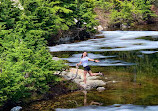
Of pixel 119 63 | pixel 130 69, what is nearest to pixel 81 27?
pixel 119 63

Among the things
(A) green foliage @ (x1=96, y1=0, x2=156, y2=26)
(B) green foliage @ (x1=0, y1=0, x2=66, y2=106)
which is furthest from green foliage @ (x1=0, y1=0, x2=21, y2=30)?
(A) green foliage @ (x1=96, y1=0, x2=156, y2=26)

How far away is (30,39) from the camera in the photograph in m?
16.3

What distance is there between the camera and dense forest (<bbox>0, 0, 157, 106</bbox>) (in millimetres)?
13016

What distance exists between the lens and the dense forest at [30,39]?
13.0 metres

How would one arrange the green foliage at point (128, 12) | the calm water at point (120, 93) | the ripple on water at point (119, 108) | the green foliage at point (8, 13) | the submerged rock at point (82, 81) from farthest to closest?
the green foliage at point (128, 12) < the green foliage at point (8, 13) < the submerged rock at point (82, 81) < the calm water at point (120, 93) < the ripple on water at point (119, 108)

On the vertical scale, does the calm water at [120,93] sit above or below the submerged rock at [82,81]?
below

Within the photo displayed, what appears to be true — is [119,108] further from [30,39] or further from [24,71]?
[30,39]

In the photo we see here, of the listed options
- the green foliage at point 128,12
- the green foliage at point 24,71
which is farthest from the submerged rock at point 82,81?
the green foliage at point 128,12

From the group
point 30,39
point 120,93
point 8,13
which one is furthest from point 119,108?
point 8,13

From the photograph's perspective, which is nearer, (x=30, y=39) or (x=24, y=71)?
(x=24, y=71)

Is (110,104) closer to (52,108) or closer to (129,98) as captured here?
(129,98)

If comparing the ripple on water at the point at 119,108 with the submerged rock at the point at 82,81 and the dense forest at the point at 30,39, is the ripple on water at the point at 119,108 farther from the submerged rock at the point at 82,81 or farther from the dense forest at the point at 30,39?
Answer: the submerged rock at the point at 82,81

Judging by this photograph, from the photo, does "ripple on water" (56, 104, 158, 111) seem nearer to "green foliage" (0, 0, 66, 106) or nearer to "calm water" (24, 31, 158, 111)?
"calm water" (24, 31, 158, 111)

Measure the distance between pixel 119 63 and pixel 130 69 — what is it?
2.99 metres
